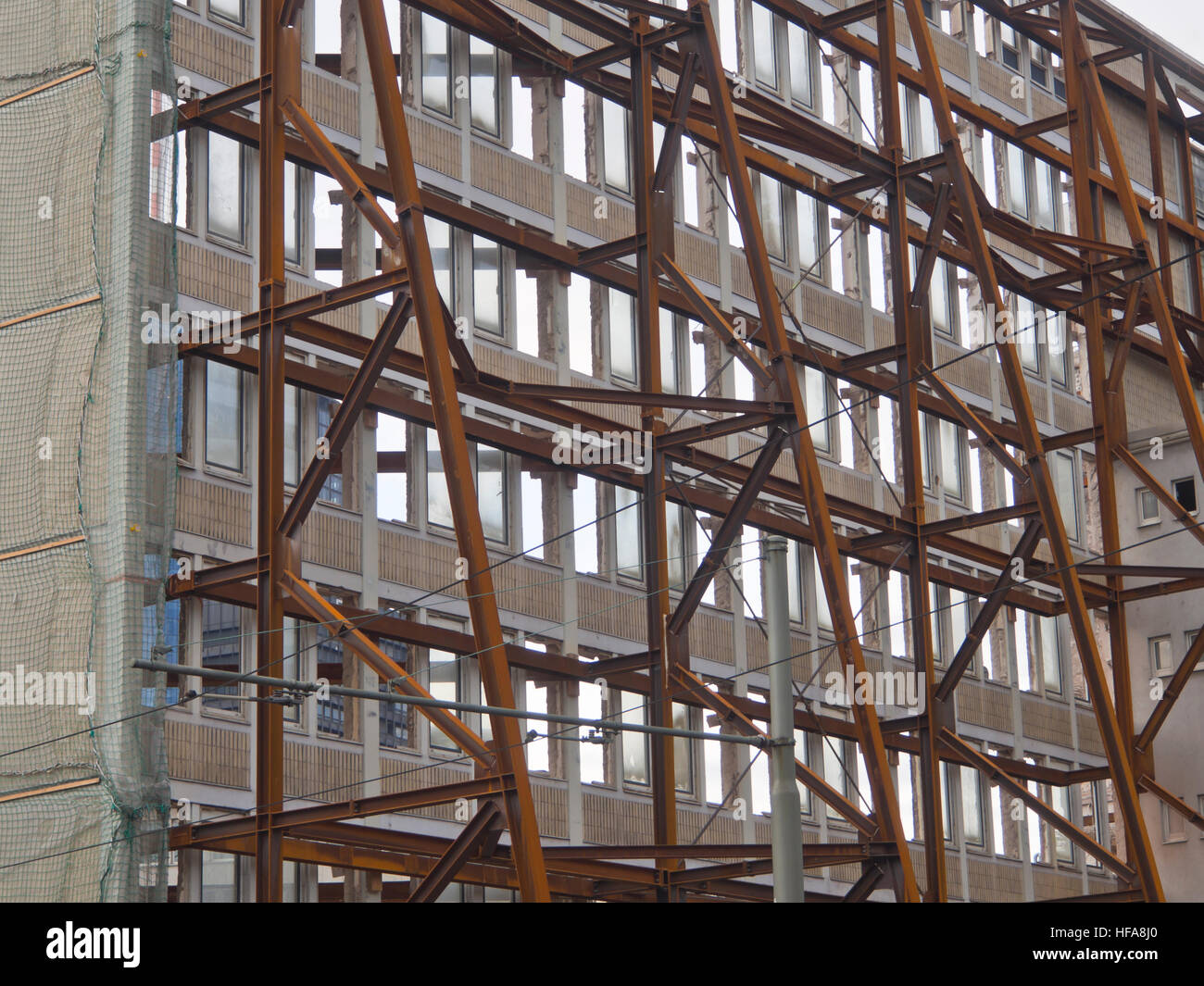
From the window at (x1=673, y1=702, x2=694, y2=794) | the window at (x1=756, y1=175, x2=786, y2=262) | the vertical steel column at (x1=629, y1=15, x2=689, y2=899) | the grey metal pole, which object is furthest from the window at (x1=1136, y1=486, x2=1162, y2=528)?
the grey metal pole

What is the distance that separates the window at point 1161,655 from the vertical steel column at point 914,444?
456 inches

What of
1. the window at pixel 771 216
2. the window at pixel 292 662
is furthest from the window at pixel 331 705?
the window at pixel 771 216

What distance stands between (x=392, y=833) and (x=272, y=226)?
709 centimetres

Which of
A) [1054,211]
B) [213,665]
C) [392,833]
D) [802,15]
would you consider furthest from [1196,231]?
[392,833]

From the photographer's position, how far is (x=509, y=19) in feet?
100

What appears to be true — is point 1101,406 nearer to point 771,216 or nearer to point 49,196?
point 771,216

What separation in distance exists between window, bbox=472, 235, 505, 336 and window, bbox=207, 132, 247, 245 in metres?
4.31

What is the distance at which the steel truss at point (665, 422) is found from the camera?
23.1 meters

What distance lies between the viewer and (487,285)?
32562 mm

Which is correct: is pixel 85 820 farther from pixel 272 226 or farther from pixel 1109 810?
pixel 1109 810

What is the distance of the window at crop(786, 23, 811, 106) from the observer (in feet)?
131
